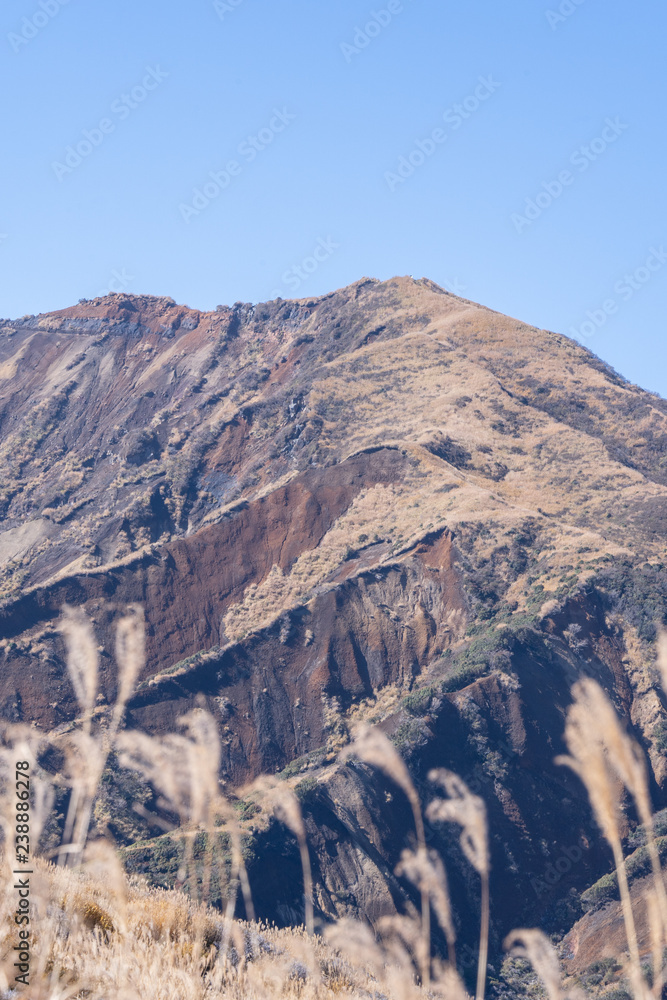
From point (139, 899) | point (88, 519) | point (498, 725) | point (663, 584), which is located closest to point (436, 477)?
point (663, 584)

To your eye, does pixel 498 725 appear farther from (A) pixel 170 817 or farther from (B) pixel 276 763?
(A) pixel 170 817

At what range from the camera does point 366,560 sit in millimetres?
47438

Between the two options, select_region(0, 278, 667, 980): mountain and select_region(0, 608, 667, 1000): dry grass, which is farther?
select_region(0, 278, 667, 980): mountain

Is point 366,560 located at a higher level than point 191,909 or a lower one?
higher

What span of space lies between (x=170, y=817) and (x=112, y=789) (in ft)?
9.11

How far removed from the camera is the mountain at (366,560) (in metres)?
33.1

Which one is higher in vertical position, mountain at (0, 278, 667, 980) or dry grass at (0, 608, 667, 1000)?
mountain at (0, 278, 667, 980)

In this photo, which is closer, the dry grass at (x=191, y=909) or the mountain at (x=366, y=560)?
the dry grass at (x=191, y=909)

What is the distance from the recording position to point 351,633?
44031 millimetres

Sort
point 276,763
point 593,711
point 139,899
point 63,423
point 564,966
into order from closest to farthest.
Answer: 1. point 593,711
2. point 139,899
3. point 564,966
4. point 276,763
5. point 63,423

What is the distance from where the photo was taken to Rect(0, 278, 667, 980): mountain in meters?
33.1

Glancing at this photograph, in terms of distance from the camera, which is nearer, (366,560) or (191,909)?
(191,909)

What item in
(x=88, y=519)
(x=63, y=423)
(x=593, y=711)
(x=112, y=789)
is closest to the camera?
(x=593, y=711)

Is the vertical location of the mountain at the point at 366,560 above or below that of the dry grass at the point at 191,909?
above
